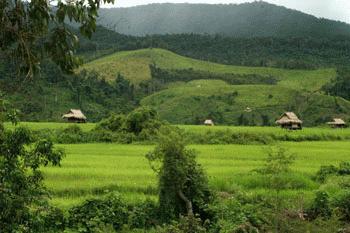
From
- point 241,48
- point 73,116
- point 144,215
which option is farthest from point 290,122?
point 241,48

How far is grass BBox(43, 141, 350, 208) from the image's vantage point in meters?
15.4

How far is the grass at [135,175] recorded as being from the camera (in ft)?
50.6

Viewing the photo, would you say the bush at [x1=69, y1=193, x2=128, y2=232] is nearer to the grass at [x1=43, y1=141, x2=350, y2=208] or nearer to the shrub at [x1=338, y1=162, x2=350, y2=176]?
the grass at [x1=43, y1=141, x2=350, y2=208]

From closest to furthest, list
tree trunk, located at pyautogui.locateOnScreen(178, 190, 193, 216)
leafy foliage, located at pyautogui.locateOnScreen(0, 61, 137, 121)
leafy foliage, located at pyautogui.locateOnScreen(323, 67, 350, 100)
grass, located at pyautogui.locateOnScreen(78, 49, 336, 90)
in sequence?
tree trunk, located at pyautogui.locateOnScreen(178, 190, 193, 216) → leafy foliage, located at pyautogui.locateOnScreen(0, 61, 137, 121) → leafy foliage, located at pyautogui.locateOnScreen(323, 67, 350, 100) → grass, located at pyautogui.locateOnScreen(78, 49, 336, 90)

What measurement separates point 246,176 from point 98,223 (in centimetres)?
787

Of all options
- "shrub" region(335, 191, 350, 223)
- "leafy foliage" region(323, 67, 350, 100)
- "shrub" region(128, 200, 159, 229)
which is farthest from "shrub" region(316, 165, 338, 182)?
"leafy foliage" region(323, 67, 350, 100)

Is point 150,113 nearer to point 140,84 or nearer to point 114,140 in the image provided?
point 114,140

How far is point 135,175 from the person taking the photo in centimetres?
1844

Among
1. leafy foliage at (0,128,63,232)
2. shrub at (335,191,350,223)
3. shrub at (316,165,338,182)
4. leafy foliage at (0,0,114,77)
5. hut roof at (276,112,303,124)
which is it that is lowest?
hut roof at (276,112,303,124)

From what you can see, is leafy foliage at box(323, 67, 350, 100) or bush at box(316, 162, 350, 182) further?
leafy foliage at box(323, 67, 350, 100)

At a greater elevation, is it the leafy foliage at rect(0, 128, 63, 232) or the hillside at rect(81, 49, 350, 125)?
the leafy foliage at rect(0, 128, 63, 232)

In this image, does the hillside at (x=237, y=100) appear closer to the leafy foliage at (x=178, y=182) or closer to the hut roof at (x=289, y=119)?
the hut roof at (x=289, y=119)

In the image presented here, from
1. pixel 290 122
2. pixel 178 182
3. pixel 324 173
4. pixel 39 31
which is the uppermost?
pixel 39 31

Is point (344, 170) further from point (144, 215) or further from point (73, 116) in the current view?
point (73, 116)
